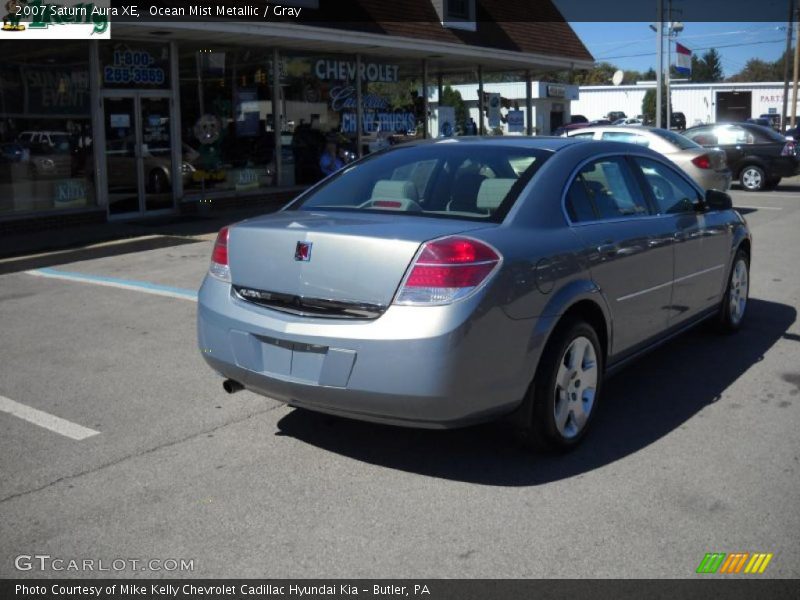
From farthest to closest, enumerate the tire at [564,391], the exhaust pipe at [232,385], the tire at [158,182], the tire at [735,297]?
1. the tire at [158,182]
2. the tire at [735,297]
3. the exhaust pipe at [232,385]
4. the tire at [564,391]

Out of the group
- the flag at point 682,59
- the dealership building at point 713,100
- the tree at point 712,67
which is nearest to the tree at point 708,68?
the tree at point 712,67

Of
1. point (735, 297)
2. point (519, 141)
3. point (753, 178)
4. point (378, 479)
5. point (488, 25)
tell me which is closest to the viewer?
point (378, 479)

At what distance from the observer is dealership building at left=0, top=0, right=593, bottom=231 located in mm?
13383

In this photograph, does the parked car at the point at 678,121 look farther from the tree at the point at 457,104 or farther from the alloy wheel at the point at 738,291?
the alloy wheel at the point at 738,291

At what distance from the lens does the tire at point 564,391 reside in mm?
4379

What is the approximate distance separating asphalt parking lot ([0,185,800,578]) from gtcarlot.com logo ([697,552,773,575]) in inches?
1.8

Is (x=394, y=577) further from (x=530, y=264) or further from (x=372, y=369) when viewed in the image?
(x=530, y=264)

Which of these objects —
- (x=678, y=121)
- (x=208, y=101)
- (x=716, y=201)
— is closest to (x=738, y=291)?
(x=716, y=201)

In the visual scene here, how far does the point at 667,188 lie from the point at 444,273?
276cm

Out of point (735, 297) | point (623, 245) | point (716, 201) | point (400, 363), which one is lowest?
point (735, 297)

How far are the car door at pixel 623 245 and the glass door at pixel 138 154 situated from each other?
Result: 35.9 ft

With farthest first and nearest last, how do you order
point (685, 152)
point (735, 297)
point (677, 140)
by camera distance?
point (677, 140) < point (685, 152) < point (735, 297)

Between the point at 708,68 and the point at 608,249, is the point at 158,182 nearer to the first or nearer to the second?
the point at 608,249

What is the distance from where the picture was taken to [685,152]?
49.1 feet
